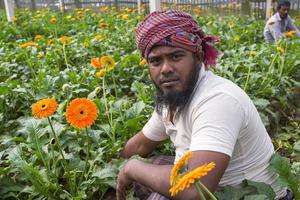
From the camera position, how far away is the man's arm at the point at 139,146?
106 inches

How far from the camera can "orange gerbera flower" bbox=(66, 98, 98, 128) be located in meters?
2.13

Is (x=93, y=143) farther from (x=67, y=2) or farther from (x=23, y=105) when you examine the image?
(x=67, y=2)

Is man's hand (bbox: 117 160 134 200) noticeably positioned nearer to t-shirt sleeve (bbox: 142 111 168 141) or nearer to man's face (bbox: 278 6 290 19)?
t-shirt sleeve (bbox: 142 111 168 141)

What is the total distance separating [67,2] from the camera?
15711mm

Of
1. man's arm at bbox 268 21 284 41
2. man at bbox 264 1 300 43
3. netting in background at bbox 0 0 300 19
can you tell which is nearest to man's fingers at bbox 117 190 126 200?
man's arm at bbox 268 21 284 41

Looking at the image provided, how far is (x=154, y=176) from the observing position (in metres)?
2.02

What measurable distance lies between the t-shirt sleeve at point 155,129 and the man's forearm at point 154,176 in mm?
390

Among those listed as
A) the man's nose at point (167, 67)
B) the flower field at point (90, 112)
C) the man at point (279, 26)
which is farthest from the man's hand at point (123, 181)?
the man at point (279, 26)

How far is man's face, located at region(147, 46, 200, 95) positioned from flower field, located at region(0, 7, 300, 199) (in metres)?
0.40

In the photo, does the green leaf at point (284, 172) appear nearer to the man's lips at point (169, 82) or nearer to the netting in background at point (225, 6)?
the man's lips at point (169, 82)

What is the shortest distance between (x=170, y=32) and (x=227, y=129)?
535mm

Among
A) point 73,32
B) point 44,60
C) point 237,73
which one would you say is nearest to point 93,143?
point 237,73

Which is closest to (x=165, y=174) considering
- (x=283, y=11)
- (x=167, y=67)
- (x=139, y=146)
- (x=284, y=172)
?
(x=167, y=67)

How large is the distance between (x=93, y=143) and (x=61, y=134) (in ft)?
0.76
